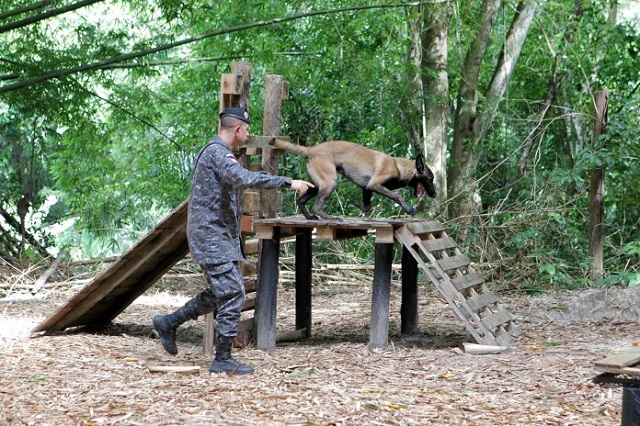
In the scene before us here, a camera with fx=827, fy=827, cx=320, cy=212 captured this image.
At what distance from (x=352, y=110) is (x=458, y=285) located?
22.6 ft

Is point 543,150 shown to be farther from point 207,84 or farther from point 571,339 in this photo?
point 571,339

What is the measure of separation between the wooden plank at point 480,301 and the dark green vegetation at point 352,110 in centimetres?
297

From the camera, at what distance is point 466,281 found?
7.43 metres

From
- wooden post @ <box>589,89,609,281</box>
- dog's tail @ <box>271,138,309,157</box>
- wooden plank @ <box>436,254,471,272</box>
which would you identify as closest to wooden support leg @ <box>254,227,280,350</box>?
dog's tail @ <box>271,138,309,157</box>

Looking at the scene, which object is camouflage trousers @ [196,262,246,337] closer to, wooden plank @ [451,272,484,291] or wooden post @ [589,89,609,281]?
wooden plank @ [451,272,484,291]

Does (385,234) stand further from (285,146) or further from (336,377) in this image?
(336,377)

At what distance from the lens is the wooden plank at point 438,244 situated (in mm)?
7251

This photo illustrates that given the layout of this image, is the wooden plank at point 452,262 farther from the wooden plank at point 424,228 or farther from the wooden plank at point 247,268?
the wooden plank at point 247,268

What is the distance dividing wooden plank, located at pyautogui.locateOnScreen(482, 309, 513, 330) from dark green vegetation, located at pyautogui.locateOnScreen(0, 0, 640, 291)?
112 inches

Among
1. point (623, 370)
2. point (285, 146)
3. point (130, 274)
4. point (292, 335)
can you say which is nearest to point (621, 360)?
point (623, 370)

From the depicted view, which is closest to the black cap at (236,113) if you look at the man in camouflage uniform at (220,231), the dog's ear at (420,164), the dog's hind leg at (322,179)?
the man in camouflage uniform at (220,231)

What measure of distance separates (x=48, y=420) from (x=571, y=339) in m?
5.06

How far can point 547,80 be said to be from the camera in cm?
1498

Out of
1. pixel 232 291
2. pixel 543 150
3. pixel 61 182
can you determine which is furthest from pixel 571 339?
pixel 61 182
